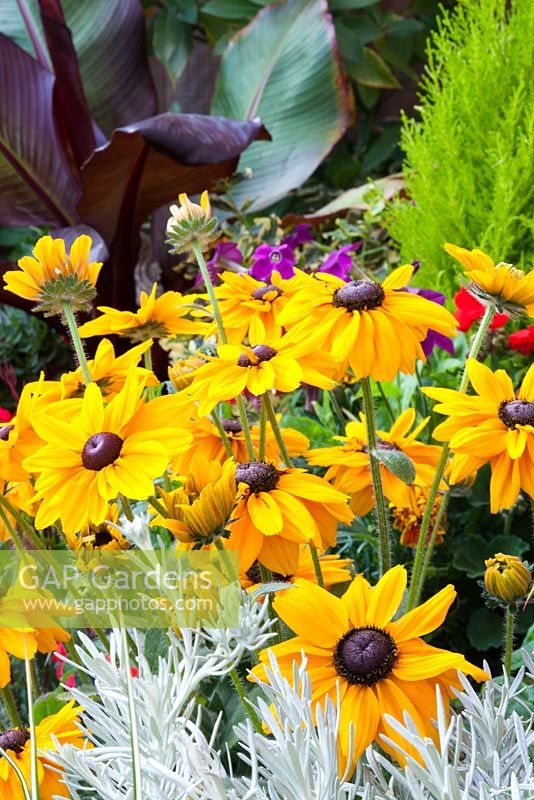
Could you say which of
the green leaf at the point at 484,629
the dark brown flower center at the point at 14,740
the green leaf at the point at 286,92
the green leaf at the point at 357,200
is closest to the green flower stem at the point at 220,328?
the dark brown flower center at the point at 14,740

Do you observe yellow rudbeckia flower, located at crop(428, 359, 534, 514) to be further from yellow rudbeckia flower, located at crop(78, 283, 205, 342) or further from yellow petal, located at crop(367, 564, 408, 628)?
yellow rudbeckia flower, located at crop(78, 283, 205, 342)

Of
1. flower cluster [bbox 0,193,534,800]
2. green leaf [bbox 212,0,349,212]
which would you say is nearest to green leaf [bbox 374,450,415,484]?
flower cluster [bbox 0,193,534,800]

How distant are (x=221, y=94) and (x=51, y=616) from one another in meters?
2.06

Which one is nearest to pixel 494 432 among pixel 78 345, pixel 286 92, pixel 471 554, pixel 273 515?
pixel 273 515

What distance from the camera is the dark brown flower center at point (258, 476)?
49 centimetres

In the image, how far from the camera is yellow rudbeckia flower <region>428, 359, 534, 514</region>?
462 mm

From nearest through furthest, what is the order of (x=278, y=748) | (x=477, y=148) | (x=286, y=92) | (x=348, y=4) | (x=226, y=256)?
(x=278, y=748) → (x=477, y=148) → (x=226, y=256) → (x=286, y=92) → (x=348, y=4)

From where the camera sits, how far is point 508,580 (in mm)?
481

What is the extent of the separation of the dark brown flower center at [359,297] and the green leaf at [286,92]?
1659mm

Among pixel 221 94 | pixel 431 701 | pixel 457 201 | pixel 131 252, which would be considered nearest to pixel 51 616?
pixel 431 701

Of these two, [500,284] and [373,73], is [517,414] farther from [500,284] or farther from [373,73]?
[373,73]

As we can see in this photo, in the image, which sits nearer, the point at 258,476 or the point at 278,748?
the point at 278,748

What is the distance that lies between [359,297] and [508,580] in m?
0.18

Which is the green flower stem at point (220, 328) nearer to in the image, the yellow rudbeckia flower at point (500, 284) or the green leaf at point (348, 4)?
the yellow rudbeckia flower at point (500, 284)
